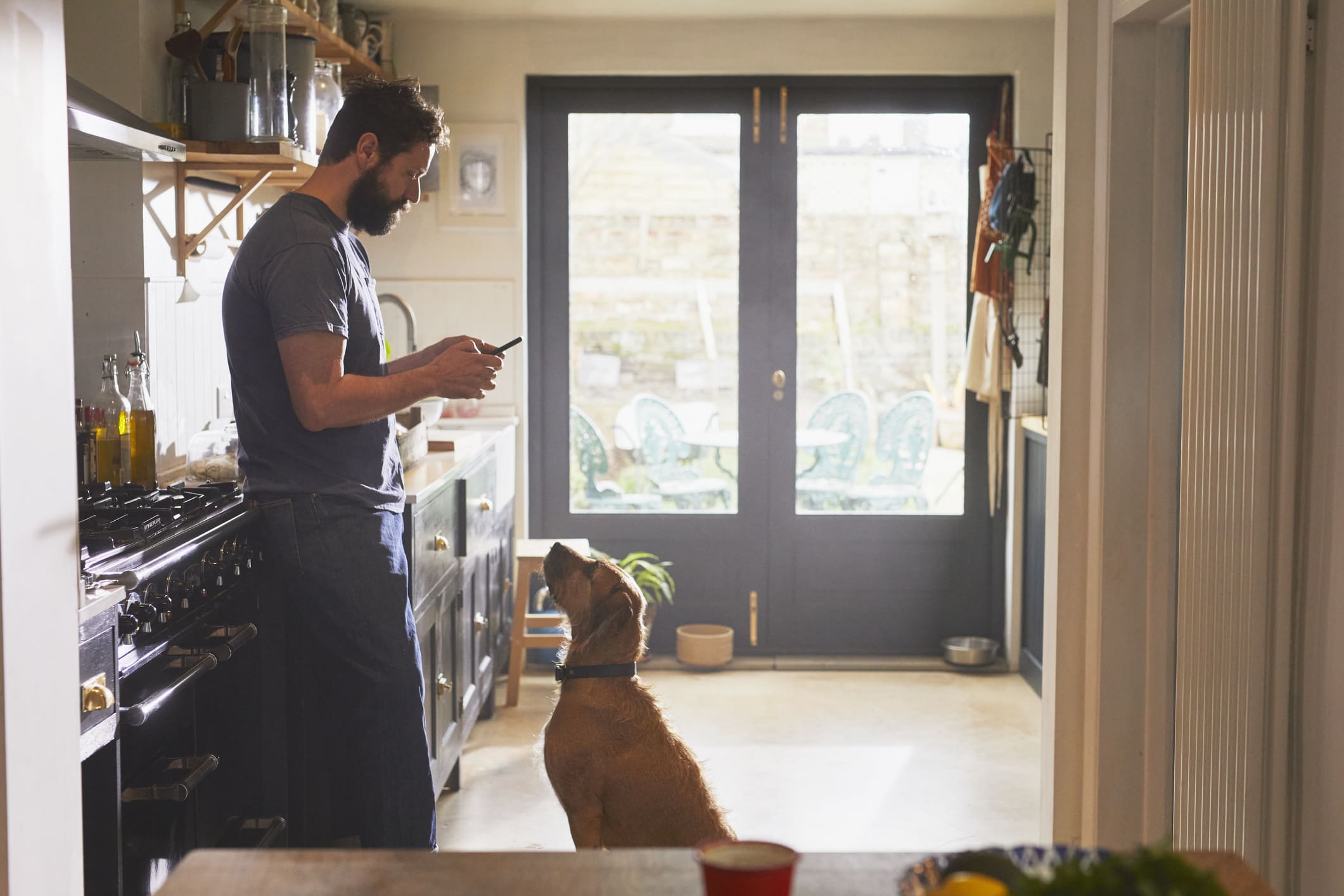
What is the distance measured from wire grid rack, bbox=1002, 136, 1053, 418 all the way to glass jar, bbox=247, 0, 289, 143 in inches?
102

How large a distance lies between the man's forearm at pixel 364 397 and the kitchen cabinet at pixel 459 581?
24.1 inches

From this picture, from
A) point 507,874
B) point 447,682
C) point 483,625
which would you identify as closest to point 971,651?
point 483,625

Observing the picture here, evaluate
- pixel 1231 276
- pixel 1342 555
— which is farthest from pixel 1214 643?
pixel 1231 276

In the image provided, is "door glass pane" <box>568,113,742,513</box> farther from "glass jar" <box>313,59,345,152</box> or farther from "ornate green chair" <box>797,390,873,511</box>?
"glass jar" <box>313,59,345,152</box>

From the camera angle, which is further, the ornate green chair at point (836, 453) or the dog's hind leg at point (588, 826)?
the ornate green chair at point (836, 453)

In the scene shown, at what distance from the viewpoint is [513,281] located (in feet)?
15.6

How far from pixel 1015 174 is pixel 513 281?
6.03 ft

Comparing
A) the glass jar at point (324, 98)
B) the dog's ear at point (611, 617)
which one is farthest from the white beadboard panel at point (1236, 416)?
the glass jar at point (324, 98)

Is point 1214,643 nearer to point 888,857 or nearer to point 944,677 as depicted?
point 888,857

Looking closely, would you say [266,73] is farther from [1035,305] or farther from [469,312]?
[1035,305]

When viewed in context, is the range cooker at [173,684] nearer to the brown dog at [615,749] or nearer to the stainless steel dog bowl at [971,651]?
the brown dog at [615,749]

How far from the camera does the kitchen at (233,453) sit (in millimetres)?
1880

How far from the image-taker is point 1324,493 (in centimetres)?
177

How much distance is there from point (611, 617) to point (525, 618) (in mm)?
2259
